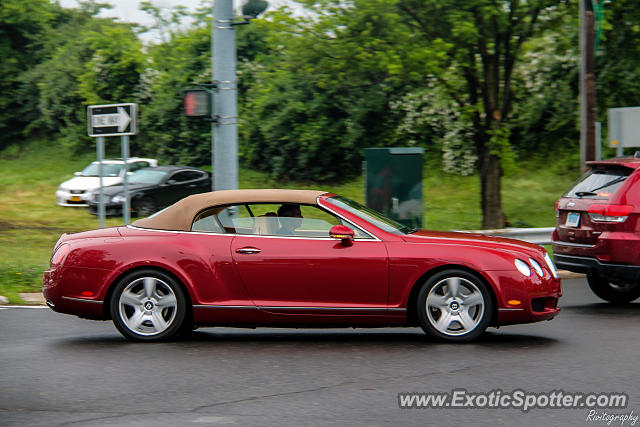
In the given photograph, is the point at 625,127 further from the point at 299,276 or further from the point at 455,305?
the point at 299,276

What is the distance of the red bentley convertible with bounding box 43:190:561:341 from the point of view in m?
7.93

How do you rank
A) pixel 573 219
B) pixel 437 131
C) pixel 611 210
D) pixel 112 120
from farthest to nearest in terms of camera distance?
1. pixel 437 131
2. pixel 112 120
3. pixel 573 219
4. pixel 611 210

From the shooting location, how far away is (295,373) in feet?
22.6

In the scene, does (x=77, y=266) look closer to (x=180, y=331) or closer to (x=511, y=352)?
(x=180, y=331)

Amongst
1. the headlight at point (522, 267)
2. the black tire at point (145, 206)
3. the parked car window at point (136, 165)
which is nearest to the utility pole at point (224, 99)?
the headlight at point (522, 267)

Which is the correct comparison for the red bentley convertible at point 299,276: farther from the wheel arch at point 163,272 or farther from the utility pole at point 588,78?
the utility pole at point 588,78

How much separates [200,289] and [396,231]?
1839 mm

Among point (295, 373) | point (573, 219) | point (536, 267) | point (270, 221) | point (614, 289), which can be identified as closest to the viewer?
point (295, 373)

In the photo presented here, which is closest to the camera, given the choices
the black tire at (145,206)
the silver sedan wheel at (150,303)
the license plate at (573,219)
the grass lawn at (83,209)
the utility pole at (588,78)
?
the silver sedan wheel at (150,303)

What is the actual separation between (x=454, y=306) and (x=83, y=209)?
786 inches

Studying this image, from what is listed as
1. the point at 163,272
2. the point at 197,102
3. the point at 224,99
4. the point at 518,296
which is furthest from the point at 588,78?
the point at 163,272

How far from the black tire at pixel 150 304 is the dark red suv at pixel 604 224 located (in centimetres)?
471

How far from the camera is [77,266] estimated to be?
8.20 m

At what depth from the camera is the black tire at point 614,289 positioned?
35.8 feet
